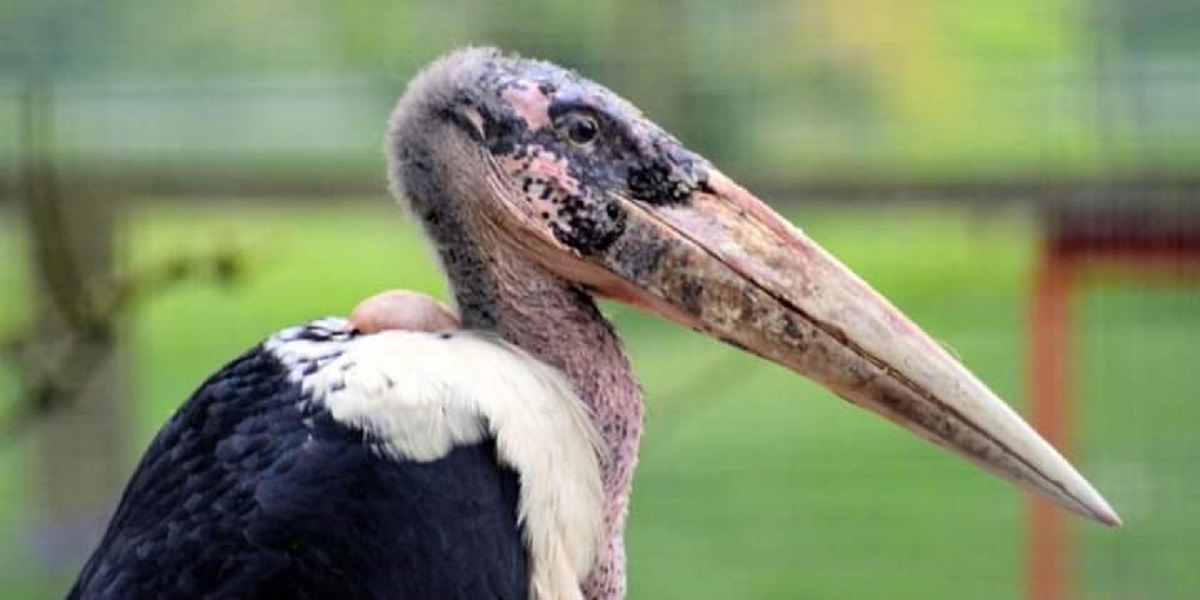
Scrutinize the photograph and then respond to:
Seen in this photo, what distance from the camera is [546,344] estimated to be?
290 cm

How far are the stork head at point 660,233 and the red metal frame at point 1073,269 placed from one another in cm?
267

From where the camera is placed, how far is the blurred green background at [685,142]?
5.49 m

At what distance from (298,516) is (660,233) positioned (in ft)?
1.66

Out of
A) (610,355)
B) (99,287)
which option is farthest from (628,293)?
(99,287)

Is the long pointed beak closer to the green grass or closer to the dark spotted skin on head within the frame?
the dark spotted skin on head

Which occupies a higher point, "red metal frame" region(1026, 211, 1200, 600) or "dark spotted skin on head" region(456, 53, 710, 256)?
"dark spotted skin on head" region(456, 53, 710, 256)

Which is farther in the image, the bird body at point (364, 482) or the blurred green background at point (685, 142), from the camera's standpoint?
the blurred green background at point (685, 142)

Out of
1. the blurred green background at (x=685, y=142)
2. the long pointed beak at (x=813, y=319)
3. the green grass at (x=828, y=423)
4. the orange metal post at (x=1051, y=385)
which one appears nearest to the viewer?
the long pointed beak at (x=813, y=319)

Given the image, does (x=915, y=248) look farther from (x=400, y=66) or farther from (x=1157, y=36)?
(x=400, y=66)

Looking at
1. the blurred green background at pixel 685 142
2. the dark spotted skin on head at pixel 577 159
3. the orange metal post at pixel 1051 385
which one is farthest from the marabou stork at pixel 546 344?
the orange metal post at pixel 1051 385

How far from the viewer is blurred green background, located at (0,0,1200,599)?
5.49 meters

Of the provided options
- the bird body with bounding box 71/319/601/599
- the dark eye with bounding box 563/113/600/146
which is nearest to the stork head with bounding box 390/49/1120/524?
the dark eye with bounding box 563/113/600/146

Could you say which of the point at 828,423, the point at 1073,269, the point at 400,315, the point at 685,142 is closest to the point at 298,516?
the point at 400,315

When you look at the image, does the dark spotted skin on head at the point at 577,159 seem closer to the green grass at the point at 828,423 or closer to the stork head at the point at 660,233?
the stork head at the point at 660,233
